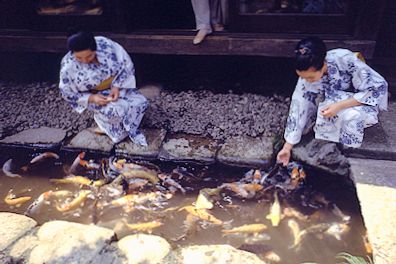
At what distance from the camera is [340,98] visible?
13.5 ft

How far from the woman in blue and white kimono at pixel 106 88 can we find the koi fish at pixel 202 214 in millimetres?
1324

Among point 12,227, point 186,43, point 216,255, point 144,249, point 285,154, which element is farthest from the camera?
point 186,43

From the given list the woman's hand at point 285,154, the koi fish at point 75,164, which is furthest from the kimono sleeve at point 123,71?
the woman's hand at point 285,154

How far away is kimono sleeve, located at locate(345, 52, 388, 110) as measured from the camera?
13.1 ft

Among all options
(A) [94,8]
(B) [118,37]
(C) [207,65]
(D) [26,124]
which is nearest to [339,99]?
(C) [207,65]

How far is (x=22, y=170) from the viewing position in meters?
5.27

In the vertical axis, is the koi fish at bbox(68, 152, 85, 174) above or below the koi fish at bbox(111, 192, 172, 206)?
above

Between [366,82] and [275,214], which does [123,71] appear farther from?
[366,82]

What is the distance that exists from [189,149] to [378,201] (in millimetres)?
2532

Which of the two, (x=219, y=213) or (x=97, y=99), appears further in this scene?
(x=97, y=99)

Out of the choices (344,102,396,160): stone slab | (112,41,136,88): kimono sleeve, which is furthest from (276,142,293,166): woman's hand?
(112,41,136,88): kimono sleeve

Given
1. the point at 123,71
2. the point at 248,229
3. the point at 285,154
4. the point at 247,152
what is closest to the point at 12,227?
the point at 123,71

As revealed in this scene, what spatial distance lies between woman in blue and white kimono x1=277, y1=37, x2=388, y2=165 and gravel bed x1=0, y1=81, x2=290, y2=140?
86 centimetres

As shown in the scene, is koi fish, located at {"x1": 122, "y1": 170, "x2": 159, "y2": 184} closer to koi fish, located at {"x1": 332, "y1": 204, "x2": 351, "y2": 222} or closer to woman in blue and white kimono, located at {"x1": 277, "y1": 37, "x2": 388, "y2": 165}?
woman in blue and white kimono, located at {"x1": 277, "y1": 37, "x2": 388, "y2": 165}
